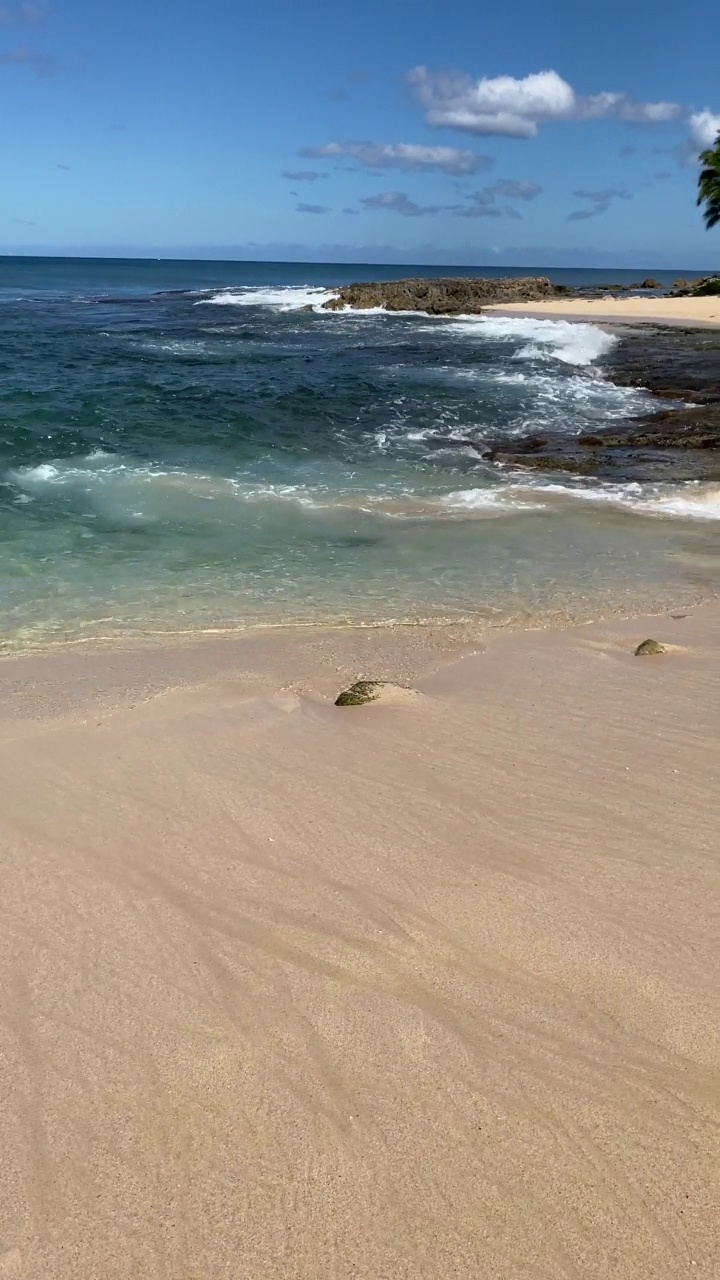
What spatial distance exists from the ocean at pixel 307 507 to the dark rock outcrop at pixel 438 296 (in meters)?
31.5

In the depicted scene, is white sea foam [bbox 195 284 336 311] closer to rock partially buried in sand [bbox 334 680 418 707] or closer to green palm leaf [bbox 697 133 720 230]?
green palm leaf [bbox 697 133 720 230]

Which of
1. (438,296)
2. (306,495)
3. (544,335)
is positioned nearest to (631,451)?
(306,495)

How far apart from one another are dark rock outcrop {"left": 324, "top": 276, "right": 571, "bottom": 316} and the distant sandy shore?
2533mm

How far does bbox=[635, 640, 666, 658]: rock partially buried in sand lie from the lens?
7.10 metres

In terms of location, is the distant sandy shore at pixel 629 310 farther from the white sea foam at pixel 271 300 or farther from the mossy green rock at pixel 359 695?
the mossy green rock at pixel 359 695

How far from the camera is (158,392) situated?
19.9 m

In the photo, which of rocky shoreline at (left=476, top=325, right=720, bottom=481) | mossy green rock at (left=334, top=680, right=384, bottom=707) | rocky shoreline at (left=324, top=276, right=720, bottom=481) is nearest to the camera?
mossy green rock at (left=334, top=680, right=384, bottom=707)

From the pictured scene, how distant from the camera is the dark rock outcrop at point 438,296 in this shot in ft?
177

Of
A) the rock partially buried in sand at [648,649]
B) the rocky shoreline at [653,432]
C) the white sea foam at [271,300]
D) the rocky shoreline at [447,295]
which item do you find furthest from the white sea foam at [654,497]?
the white sea foam at [271,300]

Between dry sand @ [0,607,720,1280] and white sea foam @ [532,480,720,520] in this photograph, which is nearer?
dry sand @ [0,607,720,1280]

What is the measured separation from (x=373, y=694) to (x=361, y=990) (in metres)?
2.95

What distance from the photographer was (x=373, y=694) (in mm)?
6371

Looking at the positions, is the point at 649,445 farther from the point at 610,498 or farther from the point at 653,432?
the point at 610,498

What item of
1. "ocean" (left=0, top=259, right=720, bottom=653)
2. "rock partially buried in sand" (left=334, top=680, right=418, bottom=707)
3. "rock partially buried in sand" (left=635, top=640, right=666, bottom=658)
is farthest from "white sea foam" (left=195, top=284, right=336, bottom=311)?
"rock partially buried in sand" (left=334, top=680, right=418, bottom=707)
